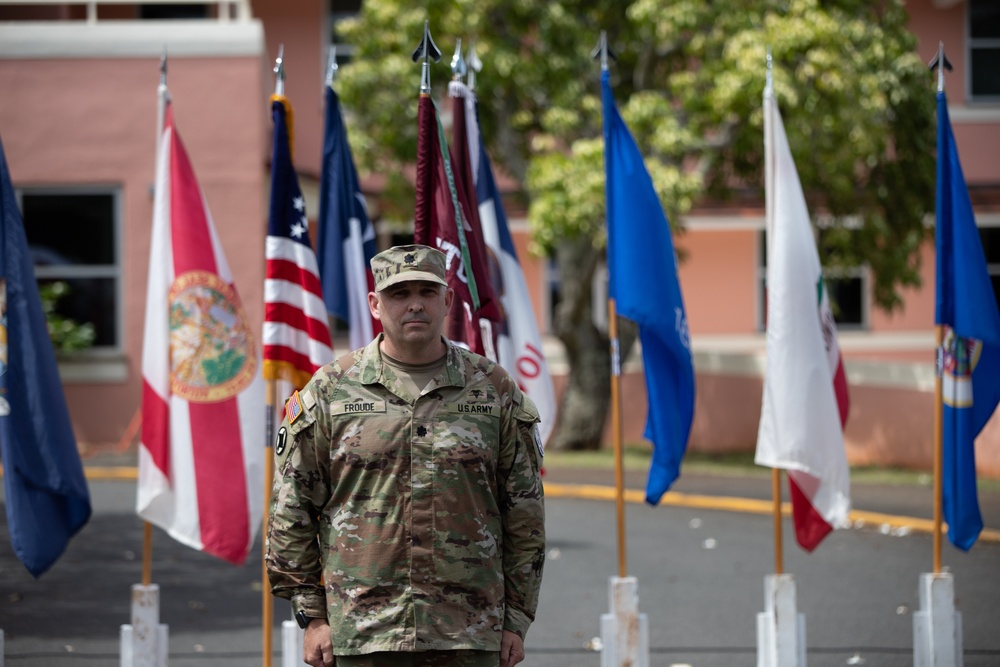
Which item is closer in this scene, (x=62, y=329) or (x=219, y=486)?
(x=219, y=486)

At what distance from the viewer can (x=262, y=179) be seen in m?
16.7

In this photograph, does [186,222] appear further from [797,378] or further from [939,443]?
[939,443]

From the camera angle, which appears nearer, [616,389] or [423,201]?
[423,201]

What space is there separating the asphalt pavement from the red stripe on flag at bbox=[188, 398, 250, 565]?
3.76ft

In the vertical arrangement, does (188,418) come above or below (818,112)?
below

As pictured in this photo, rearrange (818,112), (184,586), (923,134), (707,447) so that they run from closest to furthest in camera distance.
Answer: (184,586) < (818,112) < (923,134) < (707,447)

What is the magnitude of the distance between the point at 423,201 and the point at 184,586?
4553 mm

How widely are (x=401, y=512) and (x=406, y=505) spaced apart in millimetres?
26

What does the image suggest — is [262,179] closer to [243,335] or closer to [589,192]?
[589,192]

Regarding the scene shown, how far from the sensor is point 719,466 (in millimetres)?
16219

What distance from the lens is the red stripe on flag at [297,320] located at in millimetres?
6172

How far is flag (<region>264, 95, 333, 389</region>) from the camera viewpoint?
243 inches

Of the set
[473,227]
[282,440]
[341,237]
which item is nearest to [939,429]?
[473,227]

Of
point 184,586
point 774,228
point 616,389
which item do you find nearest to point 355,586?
point 616,389
